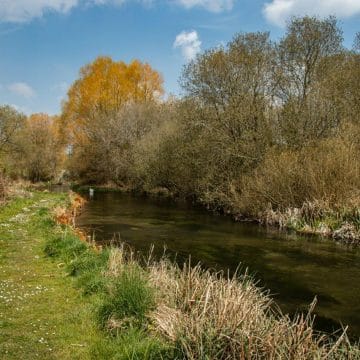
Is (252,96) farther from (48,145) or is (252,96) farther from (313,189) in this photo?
(48,145)

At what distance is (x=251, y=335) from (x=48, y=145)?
6046 cm

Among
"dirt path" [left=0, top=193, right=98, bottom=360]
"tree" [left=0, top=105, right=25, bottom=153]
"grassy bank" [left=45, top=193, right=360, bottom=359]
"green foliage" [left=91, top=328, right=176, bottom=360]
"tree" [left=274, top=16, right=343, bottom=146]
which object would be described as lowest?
"dirt path" [left=0, top=193, right=98, bottom=360]

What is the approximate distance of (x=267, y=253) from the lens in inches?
656

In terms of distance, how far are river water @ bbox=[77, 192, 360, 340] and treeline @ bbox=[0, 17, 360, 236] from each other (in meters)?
2.83

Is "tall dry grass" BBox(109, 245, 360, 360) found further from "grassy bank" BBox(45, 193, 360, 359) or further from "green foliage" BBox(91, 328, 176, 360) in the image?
"green foliage" BBox(91, 328, 176, 360)

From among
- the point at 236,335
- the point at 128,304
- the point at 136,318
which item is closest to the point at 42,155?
the point at 128,304

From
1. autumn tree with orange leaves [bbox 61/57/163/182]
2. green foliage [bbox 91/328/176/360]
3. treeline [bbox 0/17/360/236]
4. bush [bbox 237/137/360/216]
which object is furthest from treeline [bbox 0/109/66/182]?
green foliage [bbox 91/328/176/360]

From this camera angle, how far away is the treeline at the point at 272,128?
22953mm

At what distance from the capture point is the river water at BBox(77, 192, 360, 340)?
10.9 meters

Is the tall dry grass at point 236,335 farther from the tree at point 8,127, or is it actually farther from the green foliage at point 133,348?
the tree at point 8,127

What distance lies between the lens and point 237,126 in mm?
30344

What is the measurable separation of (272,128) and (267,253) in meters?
14.5

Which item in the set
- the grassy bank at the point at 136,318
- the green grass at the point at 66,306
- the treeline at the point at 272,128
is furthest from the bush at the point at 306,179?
the grassy bank at the point at 136,318

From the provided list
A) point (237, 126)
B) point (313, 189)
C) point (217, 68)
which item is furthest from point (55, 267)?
point (217, 68)
